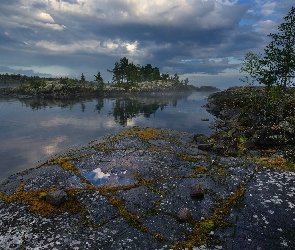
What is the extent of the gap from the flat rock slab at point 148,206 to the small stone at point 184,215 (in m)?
0.14

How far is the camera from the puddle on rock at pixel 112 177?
1881cm

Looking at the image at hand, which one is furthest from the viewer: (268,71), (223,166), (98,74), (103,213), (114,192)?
(98,74)

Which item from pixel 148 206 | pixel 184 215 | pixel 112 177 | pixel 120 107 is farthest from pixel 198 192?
pixel 120 107

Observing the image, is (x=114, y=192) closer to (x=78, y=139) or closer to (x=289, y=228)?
(x=289, y=228)

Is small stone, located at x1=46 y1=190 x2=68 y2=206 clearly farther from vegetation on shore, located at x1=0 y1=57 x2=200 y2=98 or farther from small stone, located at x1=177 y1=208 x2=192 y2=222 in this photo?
vegetation on shore, located at x1=0 y1=57 x2=200 y2=98

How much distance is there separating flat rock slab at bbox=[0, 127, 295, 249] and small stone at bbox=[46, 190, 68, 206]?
1.06 ft

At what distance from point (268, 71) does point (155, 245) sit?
39.4 metres

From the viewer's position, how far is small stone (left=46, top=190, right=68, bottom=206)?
1512cm

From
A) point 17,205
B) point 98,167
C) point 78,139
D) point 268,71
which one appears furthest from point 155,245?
point 268,71

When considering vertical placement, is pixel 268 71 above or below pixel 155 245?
above

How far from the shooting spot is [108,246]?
11734mm

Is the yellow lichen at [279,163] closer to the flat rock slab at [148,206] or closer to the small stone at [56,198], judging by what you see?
the flat rock slab at [148,206]

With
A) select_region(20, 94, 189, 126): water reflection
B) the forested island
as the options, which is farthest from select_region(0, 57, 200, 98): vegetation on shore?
select_region(20, 94, 189, 126): water reflection

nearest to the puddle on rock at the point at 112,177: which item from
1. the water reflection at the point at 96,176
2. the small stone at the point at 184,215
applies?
the water reflection at the point at 96,176
